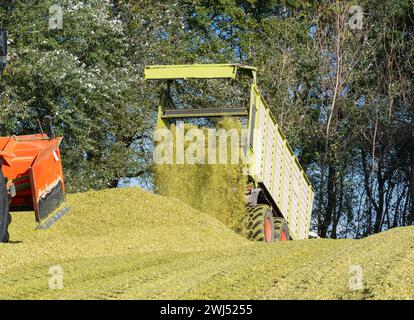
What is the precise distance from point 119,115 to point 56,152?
12565 millimetres

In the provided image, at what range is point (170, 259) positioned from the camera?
33.9 ft

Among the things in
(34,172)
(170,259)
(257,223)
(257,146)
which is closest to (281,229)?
(257,223)

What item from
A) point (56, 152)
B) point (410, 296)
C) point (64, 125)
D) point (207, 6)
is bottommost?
point (410, 296)

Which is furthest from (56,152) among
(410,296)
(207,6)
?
(207,6)

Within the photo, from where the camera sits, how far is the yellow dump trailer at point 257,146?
13750 millimetres

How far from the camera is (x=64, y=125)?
21.6 m

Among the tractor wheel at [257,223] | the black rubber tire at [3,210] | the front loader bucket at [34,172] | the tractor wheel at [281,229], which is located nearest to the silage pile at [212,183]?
the tractor wheel at [257,223]

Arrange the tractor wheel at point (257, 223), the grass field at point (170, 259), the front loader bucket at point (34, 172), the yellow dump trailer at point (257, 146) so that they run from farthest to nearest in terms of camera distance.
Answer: the tractor wheel at point (257, 223) → the yellow dump trailer at point (257, 146) → the front loader bucket at point (34, 172) → the grass field at point (170, 259)

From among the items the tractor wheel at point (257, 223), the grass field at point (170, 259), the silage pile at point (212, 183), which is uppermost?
the silage pile at point (212, 183)

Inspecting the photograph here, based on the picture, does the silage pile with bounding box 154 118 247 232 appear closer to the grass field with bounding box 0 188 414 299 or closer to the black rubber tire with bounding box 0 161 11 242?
the grass field with bounding box 0 188 414 299

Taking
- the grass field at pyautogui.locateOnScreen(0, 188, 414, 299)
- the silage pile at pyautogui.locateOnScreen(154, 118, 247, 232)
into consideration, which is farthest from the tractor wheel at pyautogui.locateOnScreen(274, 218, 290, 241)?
the grass field at pyautogui.locateOnScreen(0, 188, 414, 299)

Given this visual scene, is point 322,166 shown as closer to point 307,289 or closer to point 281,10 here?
point 281,10

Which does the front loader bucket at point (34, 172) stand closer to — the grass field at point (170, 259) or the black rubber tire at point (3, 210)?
the black rubber tire at point (3, 210)

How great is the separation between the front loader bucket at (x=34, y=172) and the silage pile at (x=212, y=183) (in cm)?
290
